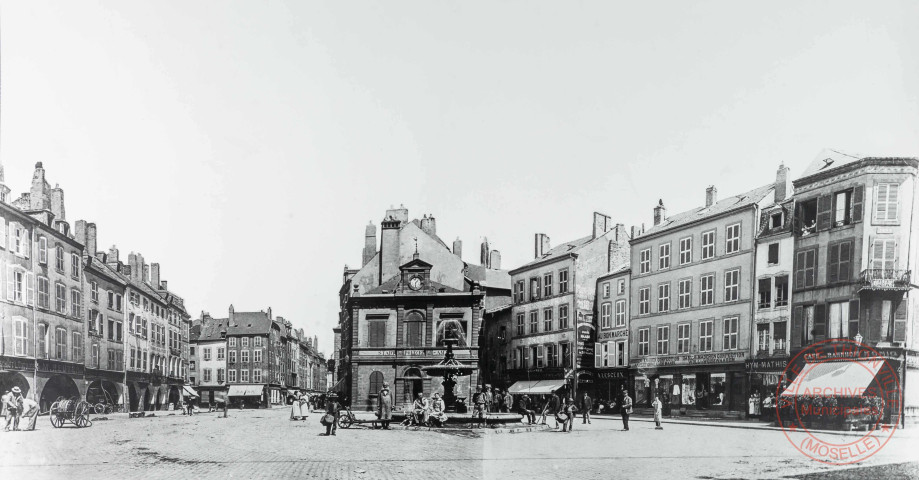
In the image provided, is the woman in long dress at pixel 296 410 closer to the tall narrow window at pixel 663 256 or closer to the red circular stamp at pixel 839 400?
the tall narrow window at pixel 663 256

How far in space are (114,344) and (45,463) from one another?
24518 millimetres

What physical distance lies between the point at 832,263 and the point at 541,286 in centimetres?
2637

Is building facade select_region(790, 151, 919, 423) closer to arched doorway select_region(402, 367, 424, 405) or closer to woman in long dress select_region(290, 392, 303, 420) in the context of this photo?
woman in long dress select_region(290, 392, 303, 420)

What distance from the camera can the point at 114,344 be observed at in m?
37.5

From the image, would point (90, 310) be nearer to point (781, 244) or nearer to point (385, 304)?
point (385, 304)

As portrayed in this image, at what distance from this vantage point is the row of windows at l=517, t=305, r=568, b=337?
45.0m

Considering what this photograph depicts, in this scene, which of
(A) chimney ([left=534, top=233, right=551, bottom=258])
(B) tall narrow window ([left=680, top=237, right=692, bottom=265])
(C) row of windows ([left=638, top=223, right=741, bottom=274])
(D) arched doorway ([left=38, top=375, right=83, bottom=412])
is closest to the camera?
(D) arched doorway ([left=38, top=375, right=83, bottom=412])

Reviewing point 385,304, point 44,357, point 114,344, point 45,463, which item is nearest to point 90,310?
point 44,357

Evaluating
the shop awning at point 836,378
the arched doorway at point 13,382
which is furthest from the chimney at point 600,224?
the arched doorway at point 13,382

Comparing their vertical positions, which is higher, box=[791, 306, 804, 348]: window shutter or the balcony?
the balcony

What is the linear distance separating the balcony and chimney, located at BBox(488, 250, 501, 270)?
45161 millimetres

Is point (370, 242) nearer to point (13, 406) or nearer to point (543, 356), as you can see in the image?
point (543, 356)

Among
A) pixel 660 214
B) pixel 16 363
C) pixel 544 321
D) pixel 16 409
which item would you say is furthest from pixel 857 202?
pixel 544 321

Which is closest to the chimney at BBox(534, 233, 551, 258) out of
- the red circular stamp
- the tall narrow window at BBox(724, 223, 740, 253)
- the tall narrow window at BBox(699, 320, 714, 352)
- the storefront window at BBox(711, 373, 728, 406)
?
the storefront window at BBox(711, 373, 728, 406)
